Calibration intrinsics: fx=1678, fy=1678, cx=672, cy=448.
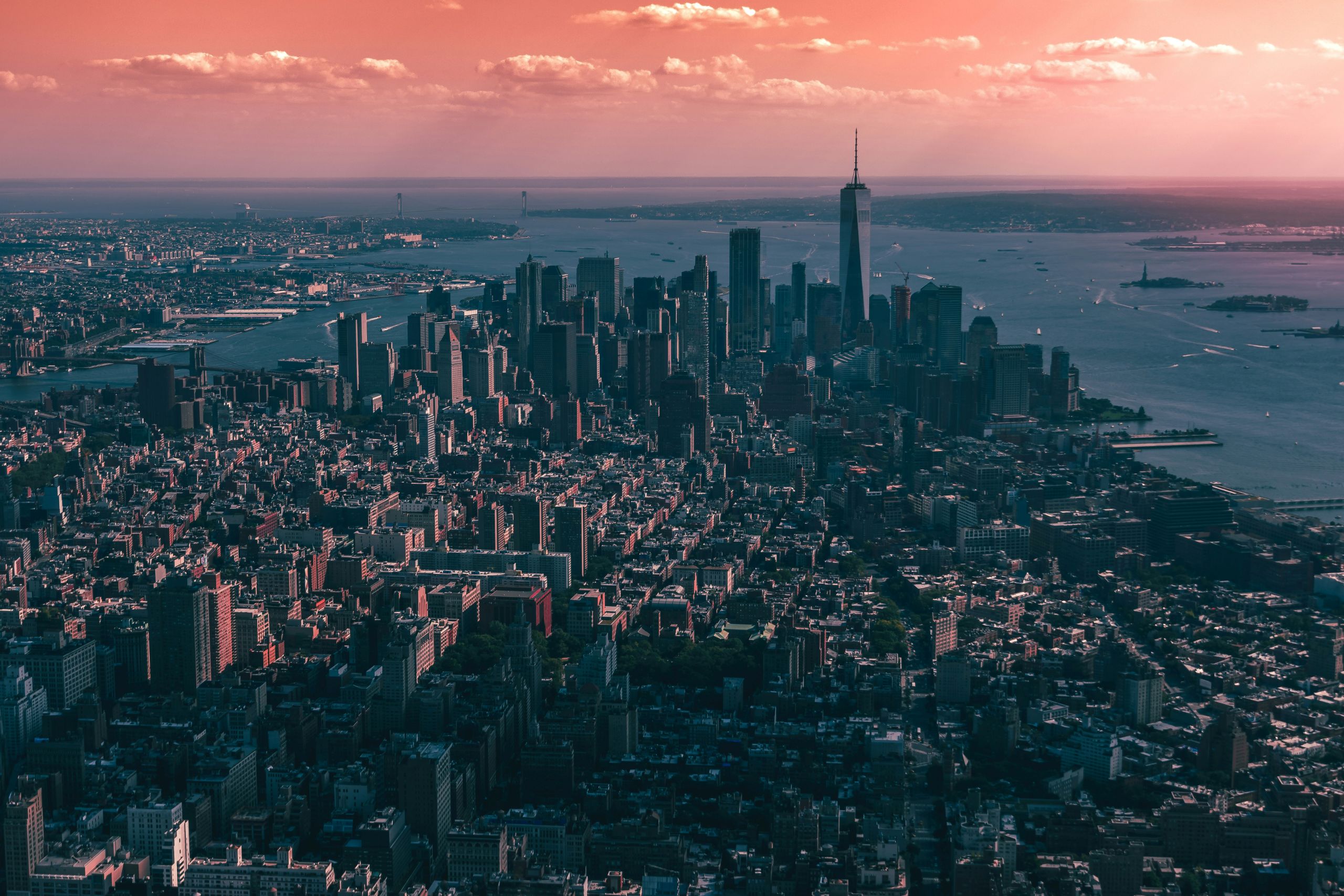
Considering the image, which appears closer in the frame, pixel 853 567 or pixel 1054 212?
pixel 853 567

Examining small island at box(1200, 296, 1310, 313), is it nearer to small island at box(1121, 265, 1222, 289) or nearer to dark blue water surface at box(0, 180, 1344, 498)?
dark blue water surface at box(0, 180, 1344, 498)

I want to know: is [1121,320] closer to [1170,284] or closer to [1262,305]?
[1262,305]

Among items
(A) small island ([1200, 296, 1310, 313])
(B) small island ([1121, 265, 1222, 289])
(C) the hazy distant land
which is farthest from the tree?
(C) the hazy distant land

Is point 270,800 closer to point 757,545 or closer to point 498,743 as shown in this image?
point 498,743

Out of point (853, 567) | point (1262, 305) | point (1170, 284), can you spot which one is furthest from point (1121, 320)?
point (853, 567)

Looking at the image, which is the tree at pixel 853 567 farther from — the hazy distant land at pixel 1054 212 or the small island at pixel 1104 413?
the hazy distant land at pixel 1054 212

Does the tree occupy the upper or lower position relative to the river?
lower
